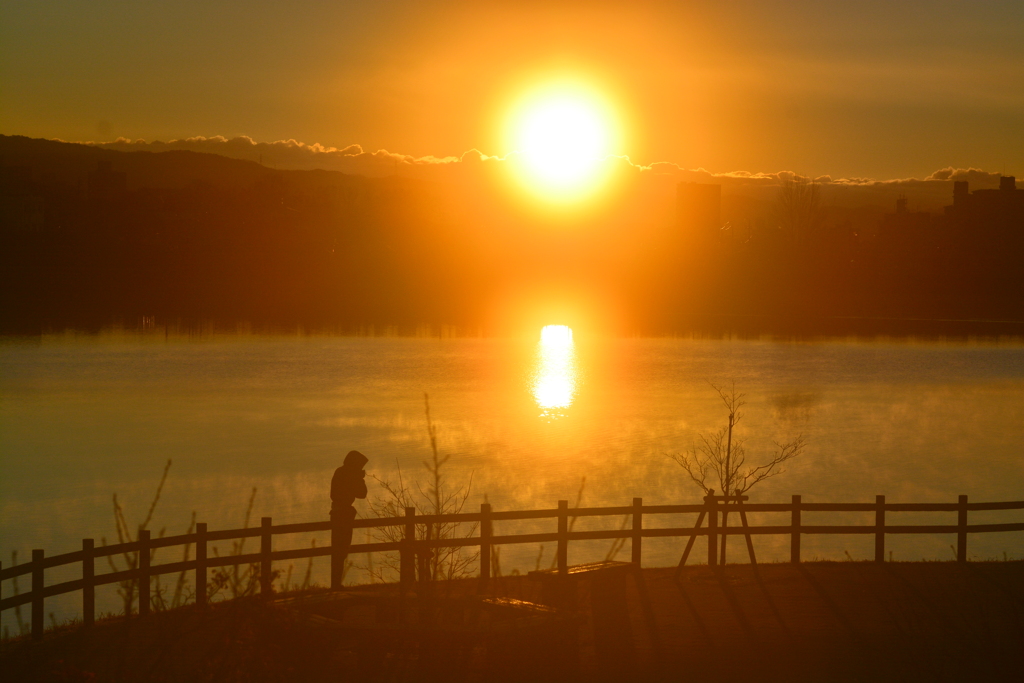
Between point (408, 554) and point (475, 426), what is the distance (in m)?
44.4

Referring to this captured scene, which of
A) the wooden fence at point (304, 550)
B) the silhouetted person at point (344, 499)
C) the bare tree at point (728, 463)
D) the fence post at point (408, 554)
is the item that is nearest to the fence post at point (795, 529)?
the wooden fence at point (304, 550)

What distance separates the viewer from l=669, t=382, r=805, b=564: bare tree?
20.3 metres

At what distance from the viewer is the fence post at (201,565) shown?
12594mm

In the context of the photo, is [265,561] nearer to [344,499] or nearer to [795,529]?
[344,499]

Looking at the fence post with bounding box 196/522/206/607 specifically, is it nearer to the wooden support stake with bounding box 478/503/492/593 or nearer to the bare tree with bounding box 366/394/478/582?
the bare tree with bounding box 366/394/478/582

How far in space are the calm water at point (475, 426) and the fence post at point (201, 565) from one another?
1872cm

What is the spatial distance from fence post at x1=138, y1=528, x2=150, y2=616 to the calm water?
1894 cm

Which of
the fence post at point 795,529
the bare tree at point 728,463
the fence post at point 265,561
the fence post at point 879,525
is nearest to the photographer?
the fence post at point 265,561

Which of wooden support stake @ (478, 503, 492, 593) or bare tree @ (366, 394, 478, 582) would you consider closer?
bare tree @ (366, 394, 478, 582)

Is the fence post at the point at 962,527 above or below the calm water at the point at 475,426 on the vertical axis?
above

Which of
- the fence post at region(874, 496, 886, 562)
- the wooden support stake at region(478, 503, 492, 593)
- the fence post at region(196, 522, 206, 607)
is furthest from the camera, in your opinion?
the fence post at region(874, 496, 886, 562)

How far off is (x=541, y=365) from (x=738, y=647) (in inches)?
3294

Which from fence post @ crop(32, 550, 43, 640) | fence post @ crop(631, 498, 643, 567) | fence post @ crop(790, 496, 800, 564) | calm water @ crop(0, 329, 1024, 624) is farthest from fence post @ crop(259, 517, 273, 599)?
calm water @ crop(0, 329, 1024, 624)

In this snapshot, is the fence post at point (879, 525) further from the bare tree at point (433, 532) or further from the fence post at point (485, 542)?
the bare tree at point (433, 532)
